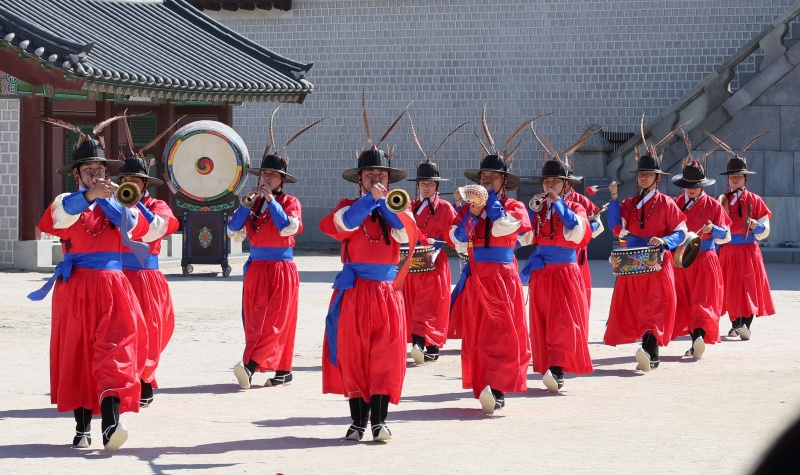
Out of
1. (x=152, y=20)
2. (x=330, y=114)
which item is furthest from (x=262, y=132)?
(x=152, y=20)

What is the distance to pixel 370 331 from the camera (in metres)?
6.49

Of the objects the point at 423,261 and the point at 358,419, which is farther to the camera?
the point at 423,261

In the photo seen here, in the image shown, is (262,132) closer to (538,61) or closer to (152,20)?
(152,20)

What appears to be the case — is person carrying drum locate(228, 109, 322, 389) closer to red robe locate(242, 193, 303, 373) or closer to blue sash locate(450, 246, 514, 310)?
red robe locate(242, 193, 303, 373)

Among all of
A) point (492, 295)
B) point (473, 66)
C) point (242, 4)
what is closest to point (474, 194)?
point (492, 295)

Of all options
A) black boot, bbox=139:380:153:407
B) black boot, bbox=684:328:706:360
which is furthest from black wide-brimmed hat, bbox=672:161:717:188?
black boot, bbox=139:380:153:407

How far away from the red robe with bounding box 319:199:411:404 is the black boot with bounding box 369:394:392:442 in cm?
4

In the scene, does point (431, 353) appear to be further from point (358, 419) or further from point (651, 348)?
point (358, 419)

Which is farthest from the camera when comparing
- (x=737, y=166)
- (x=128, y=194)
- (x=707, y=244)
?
(x=737, y=166)

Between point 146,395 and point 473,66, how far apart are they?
1657 cm

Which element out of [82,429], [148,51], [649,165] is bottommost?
[82,429]

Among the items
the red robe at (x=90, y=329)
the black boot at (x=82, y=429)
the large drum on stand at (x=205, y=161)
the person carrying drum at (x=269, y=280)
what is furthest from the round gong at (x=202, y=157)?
the black boot at (x=82, y=429)

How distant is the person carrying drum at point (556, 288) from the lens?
8133mm

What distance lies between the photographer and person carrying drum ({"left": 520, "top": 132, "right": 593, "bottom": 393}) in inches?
320
